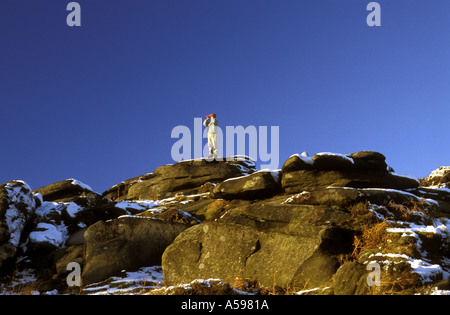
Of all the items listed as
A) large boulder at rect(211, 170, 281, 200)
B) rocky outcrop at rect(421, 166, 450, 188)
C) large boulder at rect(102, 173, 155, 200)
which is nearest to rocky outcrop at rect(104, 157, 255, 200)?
large boulder at rect(102, 173, 155, 200)

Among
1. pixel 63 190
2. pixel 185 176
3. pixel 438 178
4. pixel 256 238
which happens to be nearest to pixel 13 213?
pixel 63 190

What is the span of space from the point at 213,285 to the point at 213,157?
78.7ft

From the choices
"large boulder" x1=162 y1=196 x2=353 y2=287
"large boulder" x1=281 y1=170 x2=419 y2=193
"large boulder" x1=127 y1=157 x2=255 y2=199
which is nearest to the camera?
"large boulder" x1=162 y1=196 x2=353 y2=287

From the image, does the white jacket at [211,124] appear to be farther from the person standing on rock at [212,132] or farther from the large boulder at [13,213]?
the large boulder at [13,213]

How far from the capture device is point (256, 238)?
13.4m

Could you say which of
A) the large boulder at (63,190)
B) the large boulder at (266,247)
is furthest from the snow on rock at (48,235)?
the large boulder at (63,190)

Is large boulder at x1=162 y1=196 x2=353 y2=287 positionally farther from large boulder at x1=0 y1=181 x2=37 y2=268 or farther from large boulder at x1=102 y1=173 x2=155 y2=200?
large boulder at x1=102 y1=173 x2=155 y2=200

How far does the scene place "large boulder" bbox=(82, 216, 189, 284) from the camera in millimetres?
16031

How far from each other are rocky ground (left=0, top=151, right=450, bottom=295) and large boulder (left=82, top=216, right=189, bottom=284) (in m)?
0.05

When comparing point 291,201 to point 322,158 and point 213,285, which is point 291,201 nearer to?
point 322,158
